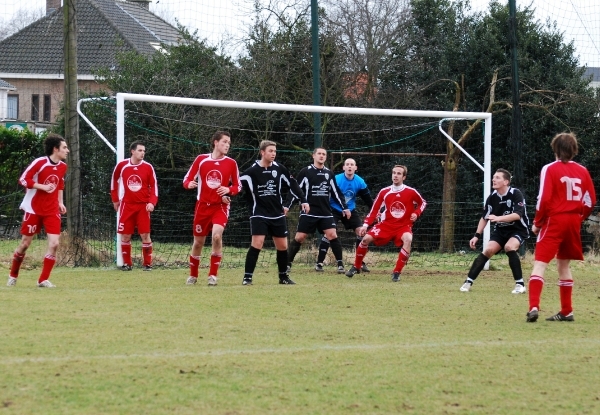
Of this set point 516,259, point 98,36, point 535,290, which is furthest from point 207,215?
point 98,36

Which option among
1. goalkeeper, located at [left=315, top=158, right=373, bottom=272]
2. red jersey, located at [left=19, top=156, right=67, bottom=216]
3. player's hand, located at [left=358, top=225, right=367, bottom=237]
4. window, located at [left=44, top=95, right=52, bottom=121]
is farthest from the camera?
window, located at [left=44, top=95, right=52, bottom=121]

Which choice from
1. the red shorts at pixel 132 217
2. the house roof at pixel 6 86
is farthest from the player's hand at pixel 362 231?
the house roof at pixel 6 86

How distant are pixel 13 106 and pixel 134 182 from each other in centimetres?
3525

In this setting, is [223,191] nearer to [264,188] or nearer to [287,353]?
[264,188]

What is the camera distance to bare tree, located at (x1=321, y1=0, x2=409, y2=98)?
76.4ft

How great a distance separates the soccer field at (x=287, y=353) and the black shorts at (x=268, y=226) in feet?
2.84

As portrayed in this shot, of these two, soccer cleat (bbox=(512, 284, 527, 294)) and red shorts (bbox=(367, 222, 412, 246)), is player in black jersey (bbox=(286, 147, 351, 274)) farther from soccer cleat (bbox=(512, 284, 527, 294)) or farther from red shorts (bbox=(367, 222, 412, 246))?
soccer cleat (bbox=(512, 284, 527, 294))

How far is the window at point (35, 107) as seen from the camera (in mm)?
39297

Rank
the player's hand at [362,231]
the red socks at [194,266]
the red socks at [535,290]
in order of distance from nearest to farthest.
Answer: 1. the red socks at [535,290]
2. the red socks at [194,266]
3. the player's hand at [362,231]

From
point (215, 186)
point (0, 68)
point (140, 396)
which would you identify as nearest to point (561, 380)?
point (140, 396)

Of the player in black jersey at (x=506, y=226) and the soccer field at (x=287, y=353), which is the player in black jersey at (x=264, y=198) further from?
the player in black jersey at (x=506, y=226)

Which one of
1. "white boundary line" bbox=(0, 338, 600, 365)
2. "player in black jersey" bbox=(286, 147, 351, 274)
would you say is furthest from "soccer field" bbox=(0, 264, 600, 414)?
"player in black jersey" bbox=(286, 147, 351, 274)

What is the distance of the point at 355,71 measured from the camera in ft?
75.8

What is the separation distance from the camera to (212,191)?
12.3 meters
